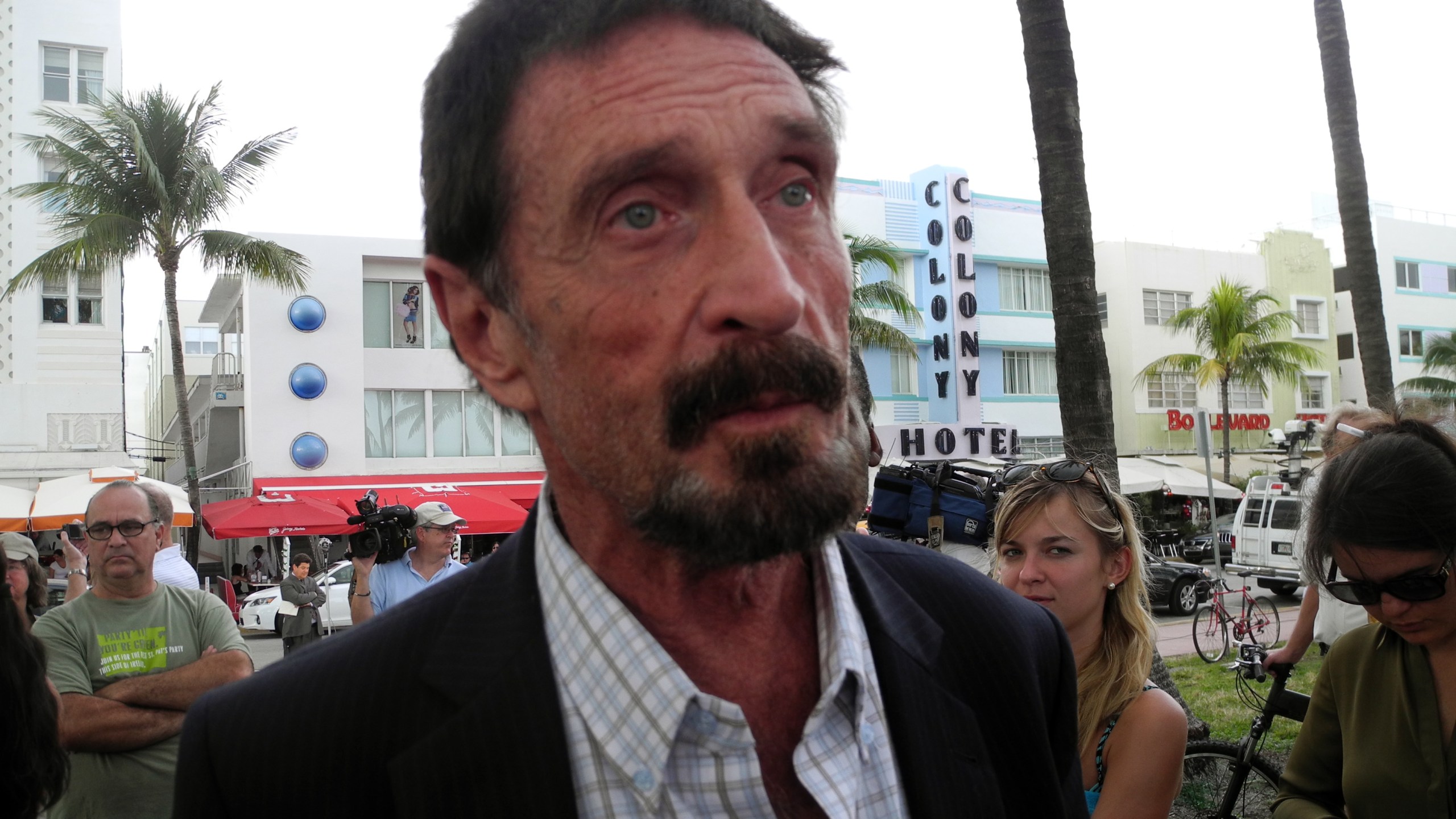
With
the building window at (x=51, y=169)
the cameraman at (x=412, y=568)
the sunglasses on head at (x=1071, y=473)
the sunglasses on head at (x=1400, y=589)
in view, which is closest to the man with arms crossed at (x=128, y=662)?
the cameraman at (x=412, y=568)

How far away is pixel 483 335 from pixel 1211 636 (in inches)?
565

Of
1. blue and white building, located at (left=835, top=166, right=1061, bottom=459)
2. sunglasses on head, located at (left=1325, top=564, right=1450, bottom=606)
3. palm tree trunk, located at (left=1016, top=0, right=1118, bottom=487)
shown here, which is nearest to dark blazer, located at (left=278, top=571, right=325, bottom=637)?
palm tree trunk, located at (left=1016, top=0, right=1118, bottom=487)

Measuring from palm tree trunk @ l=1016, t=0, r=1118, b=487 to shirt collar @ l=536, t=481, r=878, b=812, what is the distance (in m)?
5.03

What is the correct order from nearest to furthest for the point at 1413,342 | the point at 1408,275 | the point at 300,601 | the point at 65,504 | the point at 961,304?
the point at 300,601
the point at 65,504
the point at 961,304
the point at 1408,275
the point at 1413,342

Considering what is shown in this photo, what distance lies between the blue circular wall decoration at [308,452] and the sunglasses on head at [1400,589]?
27709 mm

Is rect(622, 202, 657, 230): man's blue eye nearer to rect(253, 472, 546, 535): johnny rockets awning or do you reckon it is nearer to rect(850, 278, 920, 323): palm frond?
rect(253, 472, 546, 535): johnny rockets awning

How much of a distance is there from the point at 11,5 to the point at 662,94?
103 feet

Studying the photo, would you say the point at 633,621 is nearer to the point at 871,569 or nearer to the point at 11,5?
the point at 871,569

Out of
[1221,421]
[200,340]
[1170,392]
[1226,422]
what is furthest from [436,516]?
[200,340]

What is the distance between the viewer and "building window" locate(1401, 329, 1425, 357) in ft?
147

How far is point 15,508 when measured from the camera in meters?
20.0

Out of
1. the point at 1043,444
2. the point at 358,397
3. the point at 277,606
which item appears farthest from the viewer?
the point at 1043,444

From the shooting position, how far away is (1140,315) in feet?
128

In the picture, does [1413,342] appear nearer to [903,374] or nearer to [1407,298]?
[1407,298]
